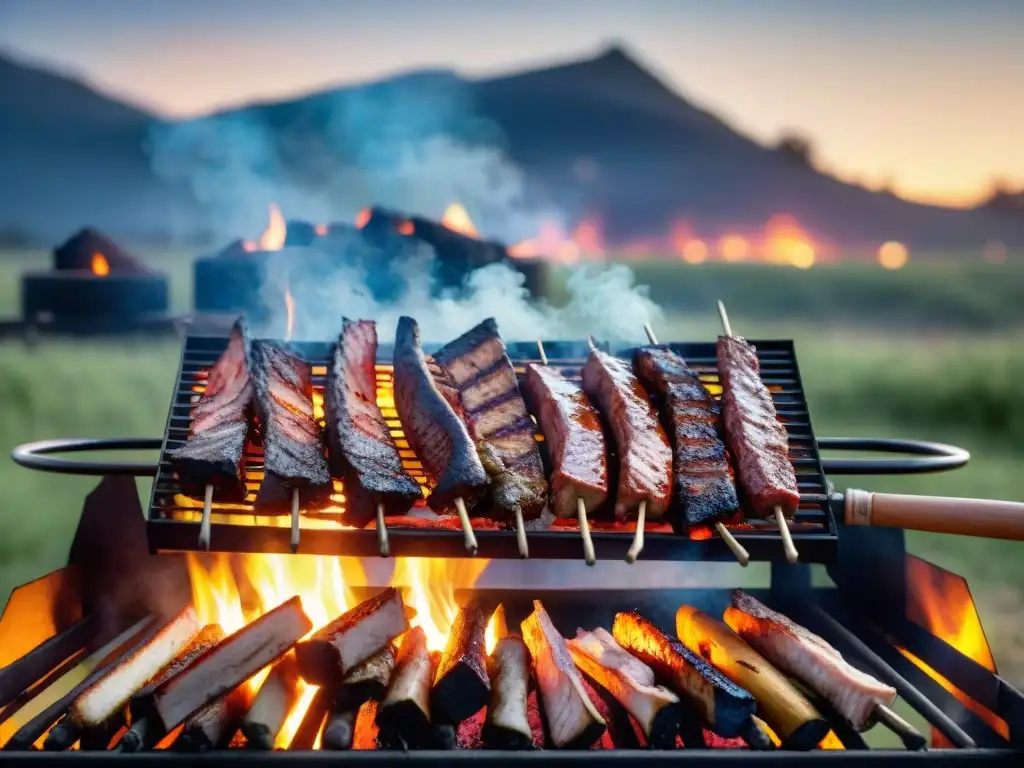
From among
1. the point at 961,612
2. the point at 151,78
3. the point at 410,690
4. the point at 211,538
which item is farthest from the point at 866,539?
the point at 151,78

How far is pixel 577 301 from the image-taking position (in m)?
4.95

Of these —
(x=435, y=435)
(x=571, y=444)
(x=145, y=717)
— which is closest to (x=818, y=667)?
(x=571, y=444)

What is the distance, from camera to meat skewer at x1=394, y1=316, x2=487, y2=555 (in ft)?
8.32

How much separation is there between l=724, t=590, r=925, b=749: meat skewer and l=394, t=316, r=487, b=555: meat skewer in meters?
1.15

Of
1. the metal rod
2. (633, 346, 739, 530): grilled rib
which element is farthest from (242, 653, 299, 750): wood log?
the metal rod

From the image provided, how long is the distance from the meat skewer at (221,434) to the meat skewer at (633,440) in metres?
1.27

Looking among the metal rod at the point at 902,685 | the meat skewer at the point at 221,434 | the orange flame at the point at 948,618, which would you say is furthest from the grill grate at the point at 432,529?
the orange flame at the point at 948,618

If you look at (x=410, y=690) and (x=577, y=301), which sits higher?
(x=577, y=301)

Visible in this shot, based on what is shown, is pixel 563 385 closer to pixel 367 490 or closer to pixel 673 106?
pixel 367 490

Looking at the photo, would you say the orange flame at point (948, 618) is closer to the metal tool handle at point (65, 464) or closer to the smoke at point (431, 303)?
the smoke at point (431, 303)

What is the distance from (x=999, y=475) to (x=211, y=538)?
23.5 feet

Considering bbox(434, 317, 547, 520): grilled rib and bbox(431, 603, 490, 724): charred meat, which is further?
bbox(434, 317, 547, 520): grilled rib

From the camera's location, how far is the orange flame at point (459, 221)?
6.54 metres

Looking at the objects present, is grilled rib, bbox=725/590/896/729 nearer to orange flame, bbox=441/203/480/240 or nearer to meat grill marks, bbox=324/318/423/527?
meat grill marks, bbox=324/318/423/527
